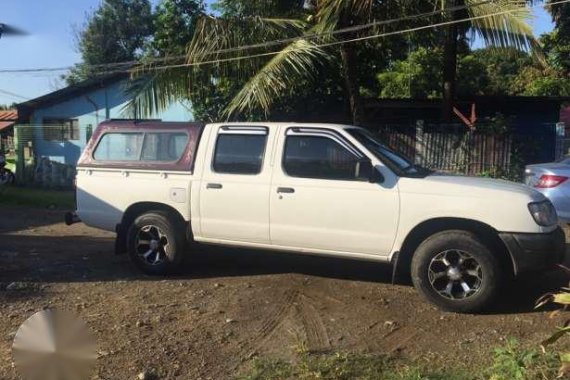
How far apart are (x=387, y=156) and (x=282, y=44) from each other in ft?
24.5

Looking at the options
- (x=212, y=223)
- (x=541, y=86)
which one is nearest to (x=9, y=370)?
(x=212, y=223)

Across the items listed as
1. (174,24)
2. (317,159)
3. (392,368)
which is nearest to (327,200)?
(317,159)

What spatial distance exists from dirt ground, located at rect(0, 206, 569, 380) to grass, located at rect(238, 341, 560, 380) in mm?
196

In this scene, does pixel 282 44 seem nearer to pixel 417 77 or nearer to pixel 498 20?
pixel 498 20

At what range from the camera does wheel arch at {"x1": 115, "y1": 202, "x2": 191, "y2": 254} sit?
7.45m

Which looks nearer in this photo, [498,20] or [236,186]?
[236,186]

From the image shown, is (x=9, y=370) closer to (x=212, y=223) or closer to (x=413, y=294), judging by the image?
(x=212, y=223)

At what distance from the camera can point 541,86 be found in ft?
96.5

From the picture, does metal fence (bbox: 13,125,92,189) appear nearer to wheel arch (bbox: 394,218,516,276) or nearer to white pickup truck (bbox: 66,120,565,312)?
white pickup truck (bbox: 66,120,565,312)

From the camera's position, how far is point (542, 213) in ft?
19.6

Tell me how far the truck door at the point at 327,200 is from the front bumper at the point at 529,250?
3.53ft

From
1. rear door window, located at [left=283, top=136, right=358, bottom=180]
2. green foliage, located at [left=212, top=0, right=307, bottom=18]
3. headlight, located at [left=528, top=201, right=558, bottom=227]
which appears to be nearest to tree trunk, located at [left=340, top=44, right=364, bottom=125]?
green foliage, located at [left=212, top=0, right=307, bottom=18]

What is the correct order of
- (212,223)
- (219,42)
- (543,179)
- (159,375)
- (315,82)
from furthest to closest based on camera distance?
(315,82) → (219,42) → (543,179) → (212,223) → (159,375)

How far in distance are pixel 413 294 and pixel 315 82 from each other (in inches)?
440
